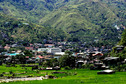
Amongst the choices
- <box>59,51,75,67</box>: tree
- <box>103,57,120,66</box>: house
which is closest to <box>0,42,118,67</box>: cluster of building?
<box>59,51,75,67</box>: tree

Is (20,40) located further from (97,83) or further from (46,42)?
(97,83)

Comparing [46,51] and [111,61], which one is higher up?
[111,61]

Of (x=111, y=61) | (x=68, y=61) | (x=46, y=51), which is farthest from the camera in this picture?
(x=46, y=51)

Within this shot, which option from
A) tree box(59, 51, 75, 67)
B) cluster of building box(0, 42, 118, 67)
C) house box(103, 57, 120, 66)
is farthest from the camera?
cluster of building box(0, 42, 118, 67)

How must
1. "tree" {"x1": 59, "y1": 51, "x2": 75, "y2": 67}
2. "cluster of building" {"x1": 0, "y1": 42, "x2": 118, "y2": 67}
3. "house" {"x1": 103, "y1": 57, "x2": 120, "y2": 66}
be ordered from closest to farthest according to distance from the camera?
"house" {"x1": 103, "y1": 57, "x2": 120, "y2": 66}
"tree" {"x1": 59, "y1": 51, "x2": 75, "y2": 67}
"cluster of building" {"x1": 0, "y1": 42, "x2": 118, "y2": 67}

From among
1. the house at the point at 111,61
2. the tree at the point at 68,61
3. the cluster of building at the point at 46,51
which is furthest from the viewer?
the cluster of building at the point at 46,51

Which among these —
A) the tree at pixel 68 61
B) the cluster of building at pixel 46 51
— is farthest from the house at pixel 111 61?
the cluster of building at pixel 46 51

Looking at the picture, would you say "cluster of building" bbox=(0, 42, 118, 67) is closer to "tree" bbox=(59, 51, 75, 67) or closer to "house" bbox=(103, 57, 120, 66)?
"tree" bbox=(59, 51, 75, 67)

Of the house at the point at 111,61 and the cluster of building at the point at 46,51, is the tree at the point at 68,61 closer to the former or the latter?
the house at the point at 111,61

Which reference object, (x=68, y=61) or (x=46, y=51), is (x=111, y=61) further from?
(x=46, y=51)

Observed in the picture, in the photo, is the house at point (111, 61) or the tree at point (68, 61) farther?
the tree at point (68, 61)

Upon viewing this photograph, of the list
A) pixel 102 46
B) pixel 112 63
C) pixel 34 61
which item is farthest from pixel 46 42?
pixel 112 63

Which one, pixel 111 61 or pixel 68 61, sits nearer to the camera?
pixel 111 61

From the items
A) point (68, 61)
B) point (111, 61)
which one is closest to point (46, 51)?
point (68, 61)
